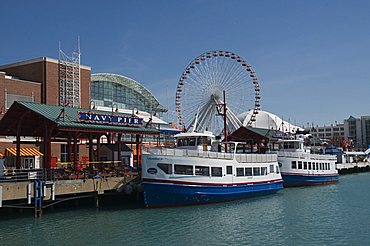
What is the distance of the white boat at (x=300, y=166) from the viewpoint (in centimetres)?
5688

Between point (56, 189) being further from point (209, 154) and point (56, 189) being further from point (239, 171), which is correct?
point (239, 171)

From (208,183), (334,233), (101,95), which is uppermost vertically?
(101,95)

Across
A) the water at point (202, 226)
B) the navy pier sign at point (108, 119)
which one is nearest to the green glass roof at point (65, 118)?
the navy pier sign at point (108, 119)

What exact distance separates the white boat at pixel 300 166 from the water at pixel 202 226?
17.8 metres

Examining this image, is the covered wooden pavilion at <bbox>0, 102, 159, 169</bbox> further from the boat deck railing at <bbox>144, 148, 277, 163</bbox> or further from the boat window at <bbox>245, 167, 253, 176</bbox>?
the boat window at <bbox>245, 167, 253, 176</bbox>

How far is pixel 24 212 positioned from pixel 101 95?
54.1 m

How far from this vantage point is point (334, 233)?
86.8 ft

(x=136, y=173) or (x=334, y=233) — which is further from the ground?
(x=136, y=173)

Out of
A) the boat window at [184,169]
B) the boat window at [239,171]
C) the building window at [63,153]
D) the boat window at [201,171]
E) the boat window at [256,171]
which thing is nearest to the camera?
the boat window at [184,169]

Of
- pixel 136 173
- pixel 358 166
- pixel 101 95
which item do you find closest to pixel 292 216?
pixel 136 173

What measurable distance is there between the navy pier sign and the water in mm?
7798

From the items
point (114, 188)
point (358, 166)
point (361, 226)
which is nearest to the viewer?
point (361, 226)

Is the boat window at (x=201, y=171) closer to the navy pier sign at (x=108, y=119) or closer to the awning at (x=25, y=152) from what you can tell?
the navy pier sign at (x=108, y=119)

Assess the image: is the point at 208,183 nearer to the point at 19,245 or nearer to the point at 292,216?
the point at 292,216
